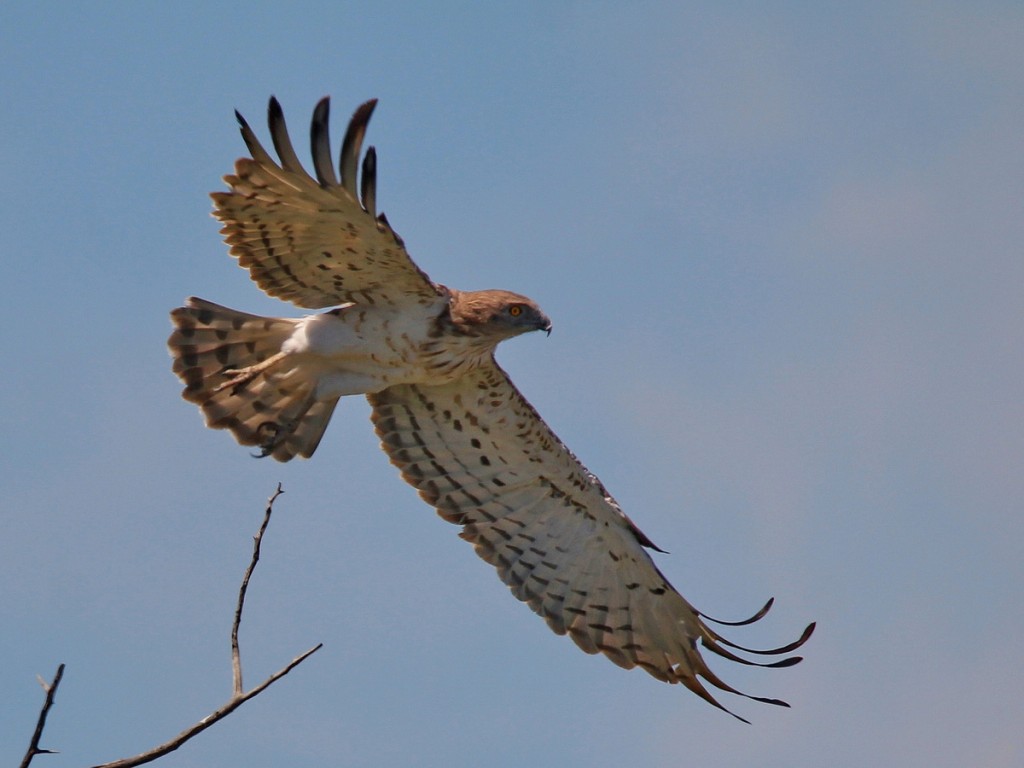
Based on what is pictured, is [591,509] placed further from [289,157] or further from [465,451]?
[289,157]

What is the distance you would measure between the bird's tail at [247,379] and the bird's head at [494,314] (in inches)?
42.0

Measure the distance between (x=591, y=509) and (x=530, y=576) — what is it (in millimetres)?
622

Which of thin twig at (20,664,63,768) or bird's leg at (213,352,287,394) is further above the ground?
bird's leg at (213,352,287,394)

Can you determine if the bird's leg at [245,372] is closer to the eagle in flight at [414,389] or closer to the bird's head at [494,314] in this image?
the eagle in flight at [414,389]

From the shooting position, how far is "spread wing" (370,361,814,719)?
Result: 9359 mm

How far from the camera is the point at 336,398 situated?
895 cm

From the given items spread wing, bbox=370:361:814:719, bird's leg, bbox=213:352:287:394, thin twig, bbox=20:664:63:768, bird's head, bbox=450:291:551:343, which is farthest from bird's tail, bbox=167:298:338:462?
thin twig, bbox=20:664:63:768

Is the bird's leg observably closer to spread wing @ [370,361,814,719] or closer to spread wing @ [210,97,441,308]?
spread wing @ [210,97,441,308]

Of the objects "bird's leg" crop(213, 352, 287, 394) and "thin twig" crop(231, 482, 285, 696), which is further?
"bird's leg" crop(213, 352, 287, 394)

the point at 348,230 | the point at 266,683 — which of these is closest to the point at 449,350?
the point at 348,230

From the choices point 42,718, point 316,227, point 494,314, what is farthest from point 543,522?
point 42,718

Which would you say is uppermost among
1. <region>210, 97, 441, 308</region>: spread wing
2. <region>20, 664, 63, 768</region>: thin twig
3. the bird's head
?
<region>210, 97, 441, 308</region>: spread wing

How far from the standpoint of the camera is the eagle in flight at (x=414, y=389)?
25.7ft

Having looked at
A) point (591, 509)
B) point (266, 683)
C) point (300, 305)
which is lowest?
point (266, 683)
